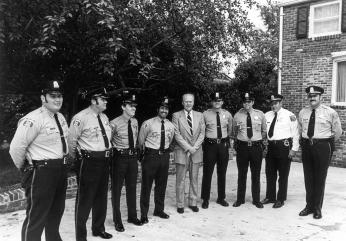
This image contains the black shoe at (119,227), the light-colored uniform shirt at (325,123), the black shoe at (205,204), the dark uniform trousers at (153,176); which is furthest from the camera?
the black shoe at (205,204)

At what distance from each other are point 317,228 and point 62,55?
5.66m

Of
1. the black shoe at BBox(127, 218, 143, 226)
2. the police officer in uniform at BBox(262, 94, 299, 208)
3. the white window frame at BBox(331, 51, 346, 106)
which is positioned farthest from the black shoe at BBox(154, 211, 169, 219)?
the white window frame at BBox(331, 51, 346, 106)

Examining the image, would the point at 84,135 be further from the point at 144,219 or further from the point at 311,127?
the point at 311,127

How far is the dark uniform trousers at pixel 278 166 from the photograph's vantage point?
6992 millimetres

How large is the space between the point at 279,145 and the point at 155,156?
2469 millimetres

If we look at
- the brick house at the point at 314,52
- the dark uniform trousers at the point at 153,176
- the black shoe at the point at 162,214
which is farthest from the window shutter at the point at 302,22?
the black shoe at the point at 162,214

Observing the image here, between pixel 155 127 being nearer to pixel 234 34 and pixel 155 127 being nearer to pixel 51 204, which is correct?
pixel 51 204

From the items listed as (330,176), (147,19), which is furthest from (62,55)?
(330,176)

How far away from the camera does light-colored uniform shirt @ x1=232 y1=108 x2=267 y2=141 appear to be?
6.96 meters

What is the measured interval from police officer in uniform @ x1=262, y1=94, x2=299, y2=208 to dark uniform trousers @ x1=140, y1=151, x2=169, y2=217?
220cm

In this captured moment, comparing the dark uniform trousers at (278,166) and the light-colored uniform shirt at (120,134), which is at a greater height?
the light-colored uniform shirt at (120,134)

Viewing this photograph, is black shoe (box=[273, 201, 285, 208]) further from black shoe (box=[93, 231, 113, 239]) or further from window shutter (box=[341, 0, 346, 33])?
window shutter (box=[341, 0, 346, 33])

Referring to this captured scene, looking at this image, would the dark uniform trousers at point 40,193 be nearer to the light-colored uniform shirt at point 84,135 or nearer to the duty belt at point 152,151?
the light-colored uniform shirt at point 84,135

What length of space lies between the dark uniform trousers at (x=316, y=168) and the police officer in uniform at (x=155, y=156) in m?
2.38
